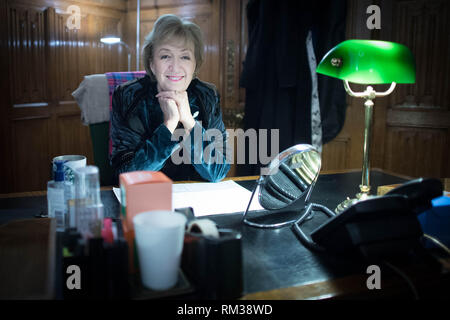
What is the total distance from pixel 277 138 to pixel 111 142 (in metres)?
1.26

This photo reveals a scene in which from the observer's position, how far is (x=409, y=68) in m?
1.26

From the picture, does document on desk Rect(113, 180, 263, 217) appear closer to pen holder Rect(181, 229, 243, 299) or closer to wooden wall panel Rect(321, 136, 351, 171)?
pen holder Rect(181, 229, 243, 299)

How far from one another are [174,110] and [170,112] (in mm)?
19

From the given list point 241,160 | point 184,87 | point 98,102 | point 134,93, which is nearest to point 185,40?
point 184,87

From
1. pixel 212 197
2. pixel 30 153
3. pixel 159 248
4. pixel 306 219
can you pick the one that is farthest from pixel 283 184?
pixel 30 153

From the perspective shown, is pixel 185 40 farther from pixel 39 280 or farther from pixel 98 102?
pixel 39 280

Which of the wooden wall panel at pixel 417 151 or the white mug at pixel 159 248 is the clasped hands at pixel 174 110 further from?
the wooden wall panel at pixel 417 151

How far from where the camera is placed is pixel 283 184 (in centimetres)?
125

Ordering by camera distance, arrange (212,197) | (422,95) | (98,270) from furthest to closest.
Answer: (422,95), (212,197), (98,270)

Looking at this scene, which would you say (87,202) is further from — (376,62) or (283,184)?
(376,62)

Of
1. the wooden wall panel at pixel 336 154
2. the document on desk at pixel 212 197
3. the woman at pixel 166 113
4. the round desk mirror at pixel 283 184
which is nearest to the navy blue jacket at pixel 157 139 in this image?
the woman at pixel 166 113

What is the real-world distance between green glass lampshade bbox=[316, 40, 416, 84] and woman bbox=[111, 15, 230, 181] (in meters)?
0.79

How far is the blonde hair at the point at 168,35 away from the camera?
1871 millimetres
